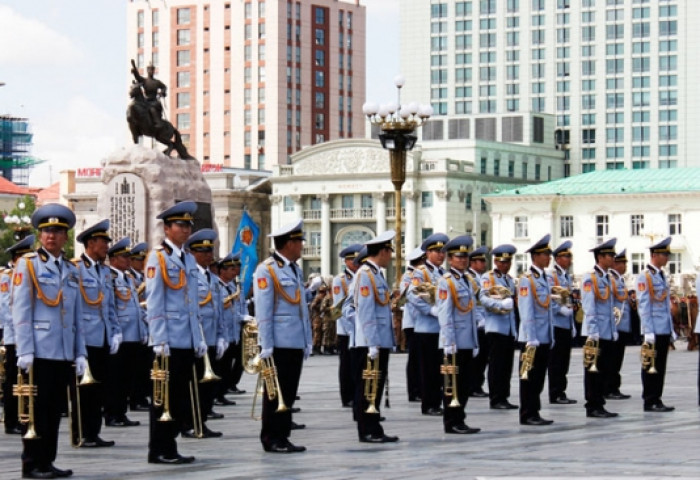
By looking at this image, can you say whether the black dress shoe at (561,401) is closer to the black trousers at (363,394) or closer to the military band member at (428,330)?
the military band member at (428,330)

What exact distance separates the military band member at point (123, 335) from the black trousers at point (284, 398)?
11.5 feet

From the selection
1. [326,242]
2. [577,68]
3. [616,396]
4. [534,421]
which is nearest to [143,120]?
[616,396]

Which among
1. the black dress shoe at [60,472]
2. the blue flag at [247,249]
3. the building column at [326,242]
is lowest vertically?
the black dress shoe at [60,472]

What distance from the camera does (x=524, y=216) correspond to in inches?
3868

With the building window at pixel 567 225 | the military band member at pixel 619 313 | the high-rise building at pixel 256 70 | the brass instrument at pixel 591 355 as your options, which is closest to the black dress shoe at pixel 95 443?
the brass instrument at pixel 591 355

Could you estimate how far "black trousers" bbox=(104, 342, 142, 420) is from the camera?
16750mm

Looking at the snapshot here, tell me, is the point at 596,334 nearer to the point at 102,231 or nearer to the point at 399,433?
the point at 399,433

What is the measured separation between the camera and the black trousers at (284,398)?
13.6 metres

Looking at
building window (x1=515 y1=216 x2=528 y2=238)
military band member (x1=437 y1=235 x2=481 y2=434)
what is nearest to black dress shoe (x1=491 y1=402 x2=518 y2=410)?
military band member (x1=437 y1=235 x2=481 y2=434)

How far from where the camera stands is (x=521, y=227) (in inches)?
3868

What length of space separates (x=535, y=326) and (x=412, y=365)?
11.8 ft

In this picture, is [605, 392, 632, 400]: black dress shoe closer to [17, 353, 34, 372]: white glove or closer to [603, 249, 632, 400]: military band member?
[603, 249, 632, 400]: military band member

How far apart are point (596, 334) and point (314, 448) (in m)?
4.77

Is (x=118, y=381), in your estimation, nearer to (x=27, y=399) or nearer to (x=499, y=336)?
(x=499, y=336)
